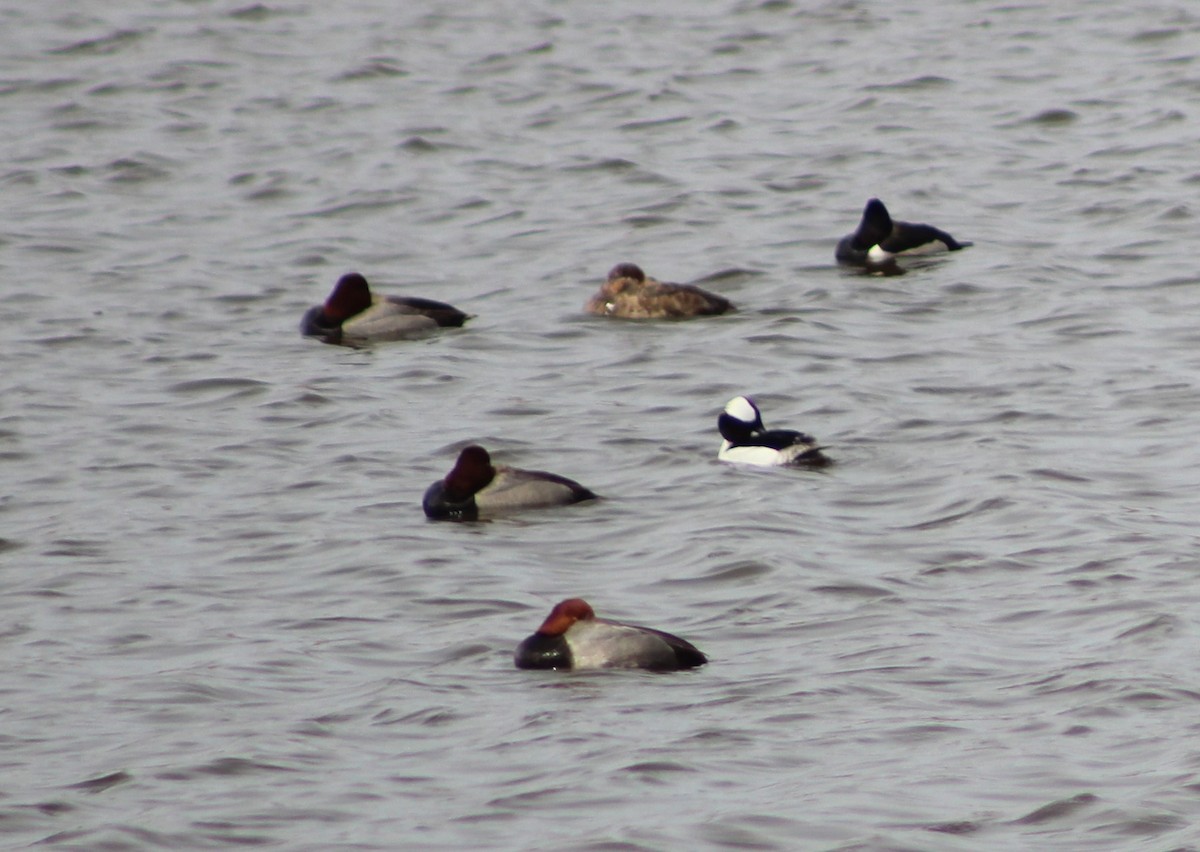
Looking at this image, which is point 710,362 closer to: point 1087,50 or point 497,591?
point 497,591

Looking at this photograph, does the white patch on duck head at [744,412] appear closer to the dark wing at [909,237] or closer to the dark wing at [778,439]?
the dark wing at [778,439]

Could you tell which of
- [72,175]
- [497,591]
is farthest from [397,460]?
[72,175]

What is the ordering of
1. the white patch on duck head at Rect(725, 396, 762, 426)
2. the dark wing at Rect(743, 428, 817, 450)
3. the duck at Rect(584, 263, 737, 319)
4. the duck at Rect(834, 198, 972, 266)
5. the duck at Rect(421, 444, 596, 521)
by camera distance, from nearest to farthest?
the duck at Rect(421, 444, 596, 521) → the dark wing at Rect(743, 428, 817, 450) → the white patch on duck head at Rect(725, 396, 762, 426) → the duck at Rect(584, 263, 737, 319) → the duck at Rect(834, 198, 972, 266)

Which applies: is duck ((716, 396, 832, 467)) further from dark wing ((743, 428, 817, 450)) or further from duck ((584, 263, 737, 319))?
duck ((584, 263, 737, 319))

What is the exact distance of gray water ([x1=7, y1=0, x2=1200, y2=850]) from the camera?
8.78 m

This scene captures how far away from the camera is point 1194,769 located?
849 cm

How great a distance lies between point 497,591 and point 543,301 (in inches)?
281

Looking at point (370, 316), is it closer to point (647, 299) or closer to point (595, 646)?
point (647, 299)

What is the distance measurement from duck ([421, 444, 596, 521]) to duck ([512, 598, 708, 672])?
103 inches

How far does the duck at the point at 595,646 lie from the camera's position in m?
9.88

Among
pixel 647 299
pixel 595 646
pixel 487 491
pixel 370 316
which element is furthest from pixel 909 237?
pixel 595 646

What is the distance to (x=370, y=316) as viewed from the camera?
17312 millimetres

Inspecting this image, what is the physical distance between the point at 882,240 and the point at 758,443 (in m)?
5.63

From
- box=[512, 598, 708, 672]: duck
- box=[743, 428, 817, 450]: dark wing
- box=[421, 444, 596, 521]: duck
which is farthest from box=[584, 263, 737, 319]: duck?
box=[512, 598, 708, 672]: duck
